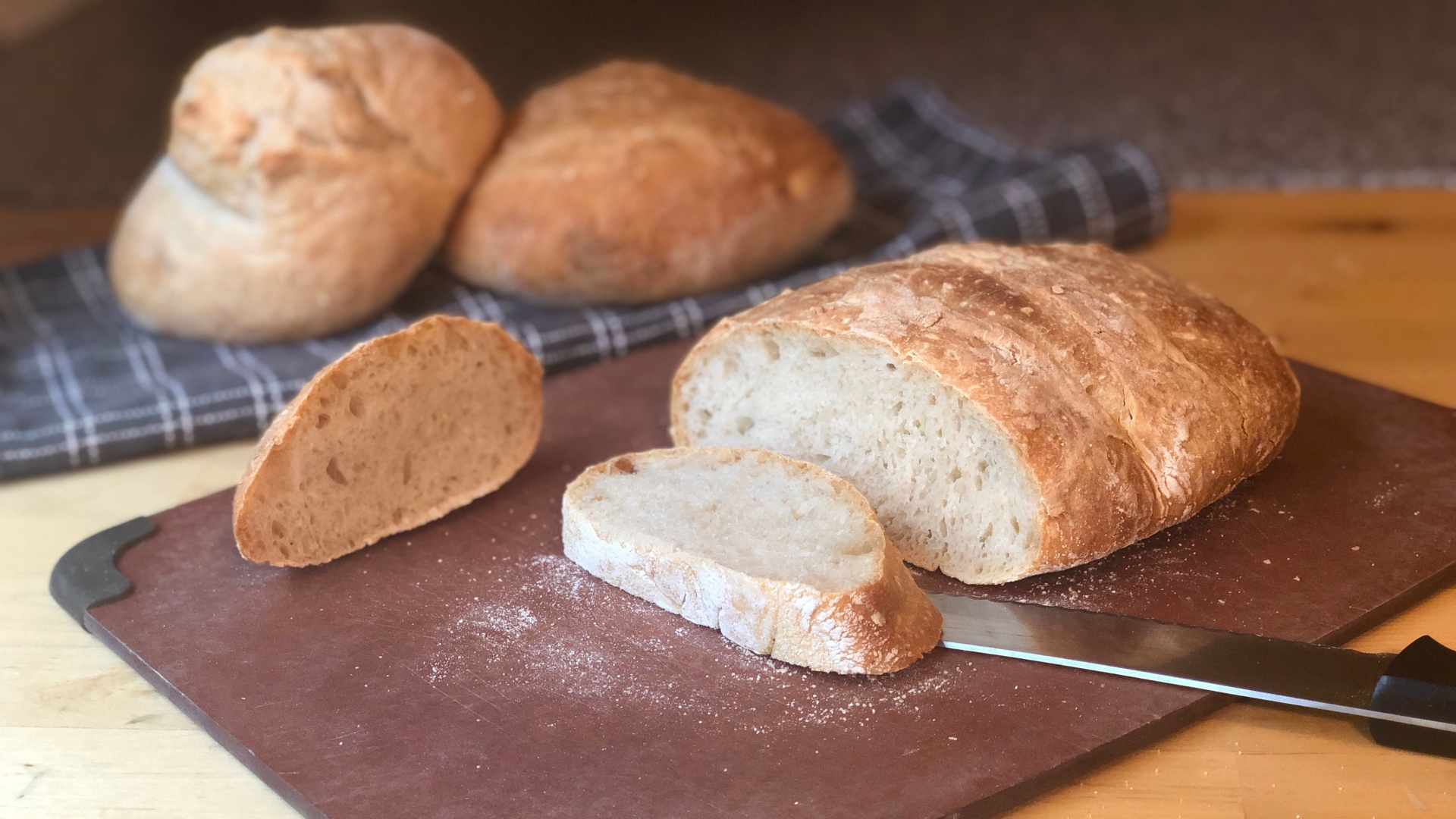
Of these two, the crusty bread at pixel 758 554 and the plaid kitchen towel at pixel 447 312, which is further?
the plaid kitchen towel at pixel 447 312

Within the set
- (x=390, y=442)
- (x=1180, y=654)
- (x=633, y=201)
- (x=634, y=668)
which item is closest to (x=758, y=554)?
(x=634, y=668)

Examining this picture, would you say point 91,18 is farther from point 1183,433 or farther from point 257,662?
point 1183,433

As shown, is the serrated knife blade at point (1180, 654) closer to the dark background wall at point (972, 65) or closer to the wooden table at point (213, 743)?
the wooden table at point (213, 743)

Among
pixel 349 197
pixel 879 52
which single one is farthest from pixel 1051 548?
pixel 879 52

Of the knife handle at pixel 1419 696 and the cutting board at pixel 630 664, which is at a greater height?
the knife handle at pixel 1419 696

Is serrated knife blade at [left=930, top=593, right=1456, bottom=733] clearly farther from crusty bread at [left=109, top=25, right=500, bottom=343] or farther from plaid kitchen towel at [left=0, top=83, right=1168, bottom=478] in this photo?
crusty bread at [left=109, top=25, right=500, bottom=343]

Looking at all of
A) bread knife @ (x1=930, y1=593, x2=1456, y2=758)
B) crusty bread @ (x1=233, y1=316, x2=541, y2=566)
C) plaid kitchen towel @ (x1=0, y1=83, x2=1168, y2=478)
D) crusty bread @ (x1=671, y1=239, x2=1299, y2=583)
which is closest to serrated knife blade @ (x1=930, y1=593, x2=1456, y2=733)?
bread knife @ (x1=930, y1=593, x2=1456, y2=758)

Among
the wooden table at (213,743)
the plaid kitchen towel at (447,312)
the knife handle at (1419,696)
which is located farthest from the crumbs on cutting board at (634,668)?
the plaid kitchen towel at (447,312)
